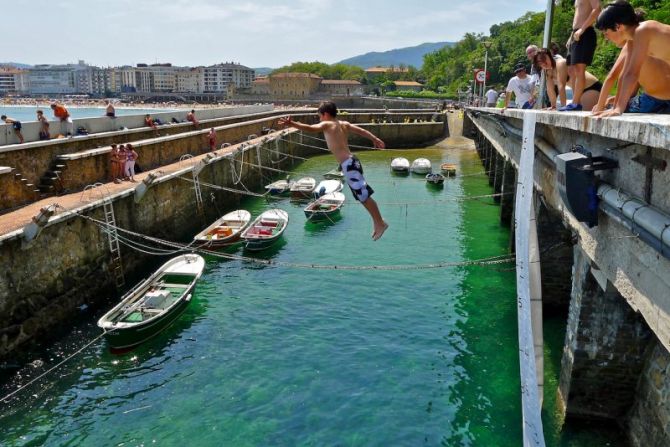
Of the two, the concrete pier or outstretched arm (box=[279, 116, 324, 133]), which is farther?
outstretched arm (box=[279, 116, 324, 133])

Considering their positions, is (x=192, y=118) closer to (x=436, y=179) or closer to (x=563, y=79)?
(x=436, y=179)

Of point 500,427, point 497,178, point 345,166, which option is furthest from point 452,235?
point 345,166

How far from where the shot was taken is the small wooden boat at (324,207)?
2666 cm

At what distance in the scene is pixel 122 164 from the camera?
22000 mm

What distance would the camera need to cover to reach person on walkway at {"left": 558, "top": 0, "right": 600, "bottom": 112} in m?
8.90

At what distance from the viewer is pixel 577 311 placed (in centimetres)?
888

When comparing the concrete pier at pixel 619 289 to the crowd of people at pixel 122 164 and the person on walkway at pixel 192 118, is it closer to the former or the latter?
the crowd of people at pixel 122 164

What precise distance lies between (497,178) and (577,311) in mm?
26080

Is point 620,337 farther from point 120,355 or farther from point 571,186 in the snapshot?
point 120,355

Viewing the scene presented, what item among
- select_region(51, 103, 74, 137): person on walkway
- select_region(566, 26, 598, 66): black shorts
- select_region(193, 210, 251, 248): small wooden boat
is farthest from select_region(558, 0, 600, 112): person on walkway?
select_region(51, 103, 74, 137): person on walkway

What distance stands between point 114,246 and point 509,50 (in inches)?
3972

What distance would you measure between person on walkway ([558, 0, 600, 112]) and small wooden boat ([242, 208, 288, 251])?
47.3ft

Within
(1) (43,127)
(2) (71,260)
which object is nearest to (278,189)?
(1) (43,127)

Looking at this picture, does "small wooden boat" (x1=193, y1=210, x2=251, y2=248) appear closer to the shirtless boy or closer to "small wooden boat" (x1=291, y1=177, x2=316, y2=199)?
"small wooden boat" (x1=291, y1=177, x2=316, y2=199)
